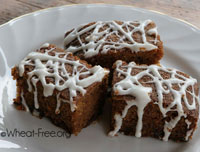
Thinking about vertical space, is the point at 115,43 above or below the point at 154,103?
above

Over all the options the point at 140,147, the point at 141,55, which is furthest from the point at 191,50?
the point at 140,147

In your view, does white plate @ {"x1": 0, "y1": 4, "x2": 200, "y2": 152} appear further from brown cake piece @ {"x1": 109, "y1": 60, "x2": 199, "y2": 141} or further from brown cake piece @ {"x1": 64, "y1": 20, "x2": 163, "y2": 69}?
brown cake piece @ {"x1": 64, "y1": 20, "x2": 163, "y2": 69}

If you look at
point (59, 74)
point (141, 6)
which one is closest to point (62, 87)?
point (59, 74)

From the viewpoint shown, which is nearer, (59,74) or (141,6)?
(59,74)

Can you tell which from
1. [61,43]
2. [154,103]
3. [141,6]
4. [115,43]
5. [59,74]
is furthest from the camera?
[141,6]

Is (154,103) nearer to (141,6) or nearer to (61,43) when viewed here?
(61,43)

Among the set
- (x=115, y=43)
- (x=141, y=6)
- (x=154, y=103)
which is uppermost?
(x=141, y=6)

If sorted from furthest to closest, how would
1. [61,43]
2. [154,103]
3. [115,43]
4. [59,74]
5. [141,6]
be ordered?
1. [141,6]
2. [61,43]
3. [115,43]
4. [59,74]
5. [154,103]

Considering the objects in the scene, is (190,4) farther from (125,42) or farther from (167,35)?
(125,42)
